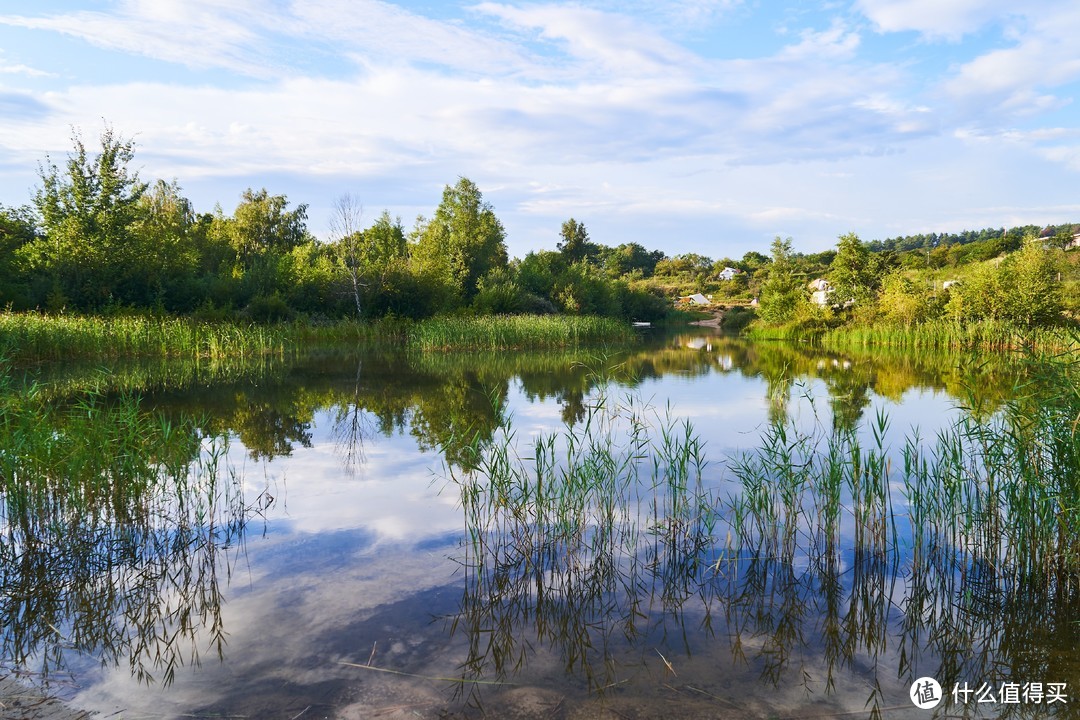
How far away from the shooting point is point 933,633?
13.2 feet

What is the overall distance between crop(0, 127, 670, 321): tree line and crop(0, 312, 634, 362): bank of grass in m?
2.02

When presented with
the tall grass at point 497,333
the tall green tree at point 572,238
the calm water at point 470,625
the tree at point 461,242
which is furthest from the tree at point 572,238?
the calm water at point 470,625

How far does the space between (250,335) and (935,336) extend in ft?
85.3

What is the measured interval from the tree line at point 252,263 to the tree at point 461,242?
83 mm

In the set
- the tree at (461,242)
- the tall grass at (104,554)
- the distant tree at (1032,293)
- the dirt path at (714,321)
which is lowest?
the tall grass at (104,554)

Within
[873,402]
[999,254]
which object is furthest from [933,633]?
[999,254]

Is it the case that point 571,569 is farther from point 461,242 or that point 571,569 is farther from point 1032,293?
point 461,242

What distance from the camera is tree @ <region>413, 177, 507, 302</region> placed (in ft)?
127

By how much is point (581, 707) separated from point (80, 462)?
14.7 feet

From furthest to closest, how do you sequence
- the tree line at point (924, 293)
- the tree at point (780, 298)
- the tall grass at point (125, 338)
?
the tree at point (780, 298)
the tree line at point (924, 293)
the tall grass at point (125, 338)

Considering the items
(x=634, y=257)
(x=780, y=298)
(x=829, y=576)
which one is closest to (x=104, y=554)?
(x=829, y=576)

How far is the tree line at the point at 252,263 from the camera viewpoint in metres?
25.2

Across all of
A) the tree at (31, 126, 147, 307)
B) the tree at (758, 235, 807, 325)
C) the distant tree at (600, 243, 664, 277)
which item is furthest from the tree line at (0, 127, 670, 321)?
the distant tree at (600, 243, 664, 277)

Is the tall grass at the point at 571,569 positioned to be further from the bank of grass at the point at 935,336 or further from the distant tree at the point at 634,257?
the distant tree at the point at 634,257
